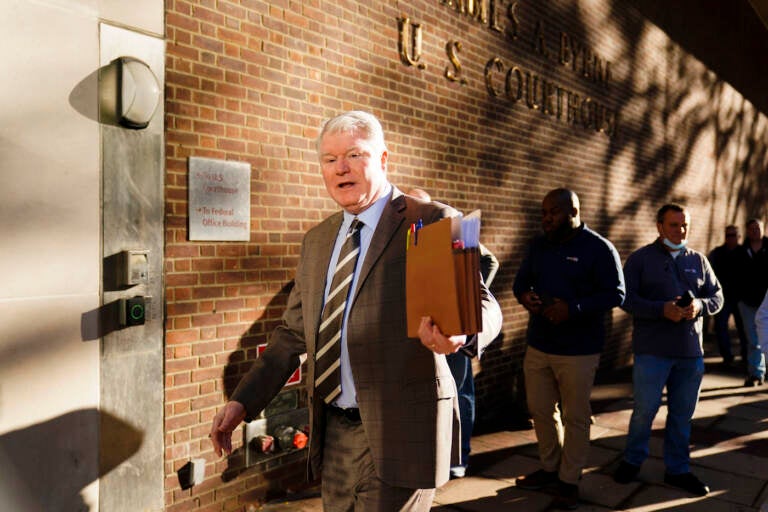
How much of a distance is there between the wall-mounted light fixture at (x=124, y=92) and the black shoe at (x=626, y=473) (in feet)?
14.0

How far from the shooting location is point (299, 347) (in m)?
2.50

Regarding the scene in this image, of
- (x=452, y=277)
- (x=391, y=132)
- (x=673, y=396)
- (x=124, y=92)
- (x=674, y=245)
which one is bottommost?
(x=673, y=396)

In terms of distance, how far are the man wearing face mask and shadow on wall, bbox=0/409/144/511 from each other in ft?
11.9

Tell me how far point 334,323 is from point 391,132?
3.51 meters

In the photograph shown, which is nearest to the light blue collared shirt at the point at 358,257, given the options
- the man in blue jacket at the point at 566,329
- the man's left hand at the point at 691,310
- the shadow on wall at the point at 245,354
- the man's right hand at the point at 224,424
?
the man's right hand at the point at 224,424

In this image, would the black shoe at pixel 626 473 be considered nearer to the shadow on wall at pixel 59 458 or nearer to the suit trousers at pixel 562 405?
the suit trousers at pixel 562 405

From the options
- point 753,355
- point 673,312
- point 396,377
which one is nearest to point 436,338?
point 396,377

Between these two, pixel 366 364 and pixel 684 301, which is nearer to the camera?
pixel 366 364

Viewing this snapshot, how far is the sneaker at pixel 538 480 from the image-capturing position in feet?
15.3

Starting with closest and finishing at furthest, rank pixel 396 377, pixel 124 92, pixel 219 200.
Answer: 1. pixel 396 377
2. pixel 124 92
3. pixel 219 200

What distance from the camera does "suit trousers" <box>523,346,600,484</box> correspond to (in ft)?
14.1

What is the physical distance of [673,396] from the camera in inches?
188

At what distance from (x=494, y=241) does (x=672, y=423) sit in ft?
8.97

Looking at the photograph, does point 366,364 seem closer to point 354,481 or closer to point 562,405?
point 354,481
